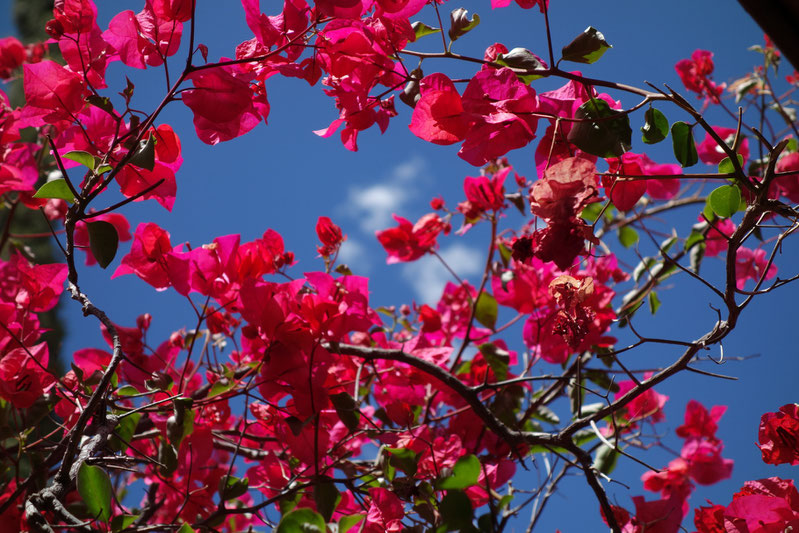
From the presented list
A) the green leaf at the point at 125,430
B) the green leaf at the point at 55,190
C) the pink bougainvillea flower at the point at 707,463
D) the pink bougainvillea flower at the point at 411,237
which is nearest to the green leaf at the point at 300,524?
the green leaf at the point at 125,430

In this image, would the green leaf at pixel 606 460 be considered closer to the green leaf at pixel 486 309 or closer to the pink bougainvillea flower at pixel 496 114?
the green leaf at pixel 486 309

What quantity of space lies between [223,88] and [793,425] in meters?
0.72

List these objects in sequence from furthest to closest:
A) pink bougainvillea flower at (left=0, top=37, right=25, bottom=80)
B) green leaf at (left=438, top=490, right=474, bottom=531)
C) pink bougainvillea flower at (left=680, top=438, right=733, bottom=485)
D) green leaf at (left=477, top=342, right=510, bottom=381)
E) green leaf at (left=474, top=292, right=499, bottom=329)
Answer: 1. pink bougainvillea flower at (left=0, top=37, right=25, bottom=80)
2. pink bougainvillea flower at (left=680, top=438, right=733, bottom=485)
3. green leaf at (left=474, top=292, right=499, bottom=329)
4. green leaf at (left=477, top=342, right=510, bottom=381)
5. green leaf at (left=438, top=490, right=474, bottom=531)

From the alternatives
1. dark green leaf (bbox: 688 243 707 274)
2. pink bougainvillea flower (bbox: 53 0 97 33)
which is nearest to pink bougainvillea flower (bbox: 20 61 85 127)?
pink bougainvillea flower (bbox: 53 0 97 33)

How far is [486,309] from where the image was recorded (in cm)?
114

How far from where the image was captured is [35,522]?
1.71 ft

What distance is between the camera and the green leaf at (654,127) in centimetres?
59

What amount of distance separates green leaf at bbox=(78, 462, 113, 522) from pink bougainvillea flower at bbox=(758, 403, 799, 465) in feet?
2.35

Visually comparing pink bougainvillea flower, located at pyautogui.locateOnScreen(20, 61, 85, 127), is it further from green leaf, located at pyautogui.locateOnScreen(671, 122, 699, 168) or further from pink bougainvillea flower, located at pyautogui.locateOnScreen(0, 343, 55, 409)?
green leaf, located at pyautogui.locateOnScreen(671, 122, 699, 168)

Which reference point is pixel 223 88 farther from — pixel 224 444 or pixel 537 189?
pixel 224 444

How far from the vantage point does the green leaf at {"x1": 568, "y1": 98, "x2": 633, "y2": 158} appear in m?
0.56

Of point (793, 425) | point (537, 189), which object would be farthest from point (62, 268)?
point (793, 425)

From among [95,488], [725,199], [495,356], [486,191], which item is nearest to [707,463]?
[495,356]

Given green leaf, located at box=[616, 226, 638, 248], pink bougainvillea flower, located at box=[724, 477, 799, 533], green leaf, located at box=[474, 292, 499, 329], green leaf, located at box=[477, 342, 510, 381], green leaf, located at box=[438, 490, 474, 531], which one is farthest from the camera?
green leaf, located at box=[616, 226, 638, 248]
